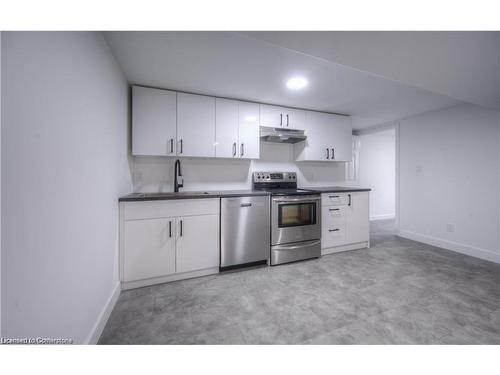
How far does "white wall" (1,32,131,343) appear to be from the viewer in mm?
702

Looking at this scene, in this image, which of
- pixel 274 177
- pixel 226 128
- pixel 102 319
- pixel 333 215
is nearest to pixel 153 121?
pixel 226 128

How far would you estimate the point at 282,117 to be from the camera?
3023 millimetres

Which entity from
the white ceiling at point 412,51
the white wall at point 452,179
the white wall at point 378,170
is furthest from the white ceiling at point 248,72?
the white wall at point 378,170

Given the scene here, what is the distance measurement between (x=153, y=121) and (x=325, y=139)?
8.50 ft

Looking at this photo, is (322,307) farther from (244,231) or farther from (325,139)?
(325,139)

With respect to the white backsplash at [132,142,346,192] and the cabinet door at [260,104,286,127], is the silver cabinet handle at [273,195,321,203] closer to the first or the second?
the white backsplash at [132,142,346,192]

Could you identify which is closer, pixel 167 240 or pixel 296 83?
pixel 167 240

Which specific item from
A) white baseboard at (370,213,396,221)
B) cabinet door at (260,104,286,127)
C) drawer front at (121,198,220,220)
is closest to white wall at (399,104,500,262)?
white baseboard at (370,213,396,221)

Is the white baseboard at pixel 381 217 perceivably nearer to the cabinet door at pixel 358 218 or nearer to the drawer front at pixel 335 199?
the cabinet door at pixel 358 218

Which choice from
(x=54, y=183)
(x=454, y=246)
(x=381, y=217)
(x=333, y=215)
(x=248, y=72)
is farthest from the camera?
(x=381, y=217)

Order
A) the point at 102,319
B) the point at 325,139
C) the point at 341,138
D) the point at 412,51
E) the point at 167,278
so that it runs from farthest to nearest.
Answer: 1. the point at 341,138
2. the point at 325,139
3. the point at 167,278
4. the point at 102,319
5. the point at 412,51

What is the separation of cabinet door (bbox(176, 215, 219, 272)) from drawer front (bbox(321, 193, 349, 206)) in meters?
1.58

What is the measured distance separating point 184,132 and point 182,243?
134 cm
